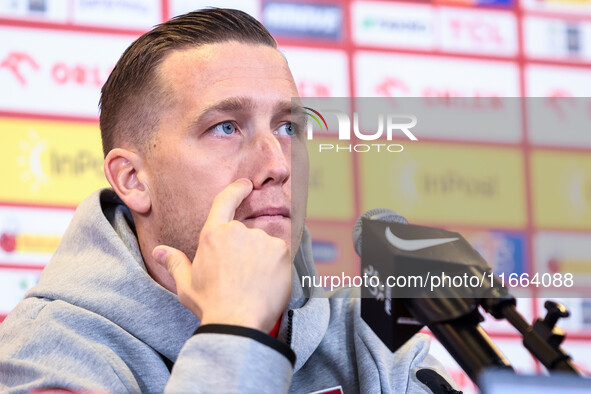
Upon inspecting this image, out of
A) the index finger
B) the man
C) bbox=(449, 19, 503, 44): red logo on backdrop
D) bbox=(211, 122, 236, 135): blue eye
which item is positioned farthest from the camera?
bbox=(449, 19, 503, 44): red logo on backdrop

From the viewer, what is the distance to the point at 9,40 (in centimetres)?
198

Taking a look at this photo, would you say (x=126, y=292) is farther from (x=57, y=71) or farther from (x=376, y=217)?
(x=57, y=71)

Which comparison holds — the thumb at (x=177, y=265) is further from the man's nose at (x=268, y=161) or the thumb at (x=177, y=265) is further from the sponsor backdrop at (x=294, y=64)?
the sponsor backdrop at (x=294, y=64)

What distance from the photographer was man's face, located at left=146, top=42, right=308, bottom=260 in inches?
43.5

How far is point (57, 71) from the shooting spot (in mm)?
1986

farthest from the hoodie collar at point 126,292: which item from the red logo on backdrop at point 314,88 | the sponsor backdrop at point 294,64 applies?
the red logo on backdrop at point 314,88

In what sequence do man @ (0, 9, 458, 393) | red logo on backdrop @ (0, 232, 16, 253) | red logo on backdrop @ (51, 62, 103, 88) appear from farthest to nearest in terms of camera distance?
red logo on backdrop @ (51, 62, 103, 88) < red logo on backdrop @ (0, 232, 16, 253) < man @ (0, 9, 458, 393)

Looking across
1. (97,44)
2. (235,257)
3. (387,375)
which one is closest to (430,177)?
(235,257)

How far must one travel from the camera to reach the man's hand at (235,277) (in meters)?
0.85

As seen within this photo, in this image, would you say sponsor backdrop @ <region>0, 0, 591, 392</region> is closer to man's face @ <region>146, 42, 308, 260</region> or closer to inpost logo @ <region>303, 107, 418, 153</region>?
man's face @ <region>146, 42, 308, 260</region>

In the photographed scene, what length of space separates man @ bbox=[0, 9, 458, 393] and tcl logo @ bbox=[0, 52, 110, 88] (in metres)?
0.59

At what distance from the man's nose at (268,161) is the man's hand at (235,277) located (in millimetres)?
145

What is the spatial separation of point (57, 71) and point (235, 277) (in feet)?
4.23

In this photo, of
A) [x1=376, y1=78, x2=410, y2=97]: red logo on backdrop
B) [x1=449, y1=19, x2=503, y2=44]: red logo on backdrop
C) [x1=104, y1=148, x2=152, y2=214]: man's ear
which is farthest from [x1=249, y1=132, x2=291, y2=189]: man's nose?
[x1=449, y1=19, x2=503, y2=44]: red logo on backdrop
